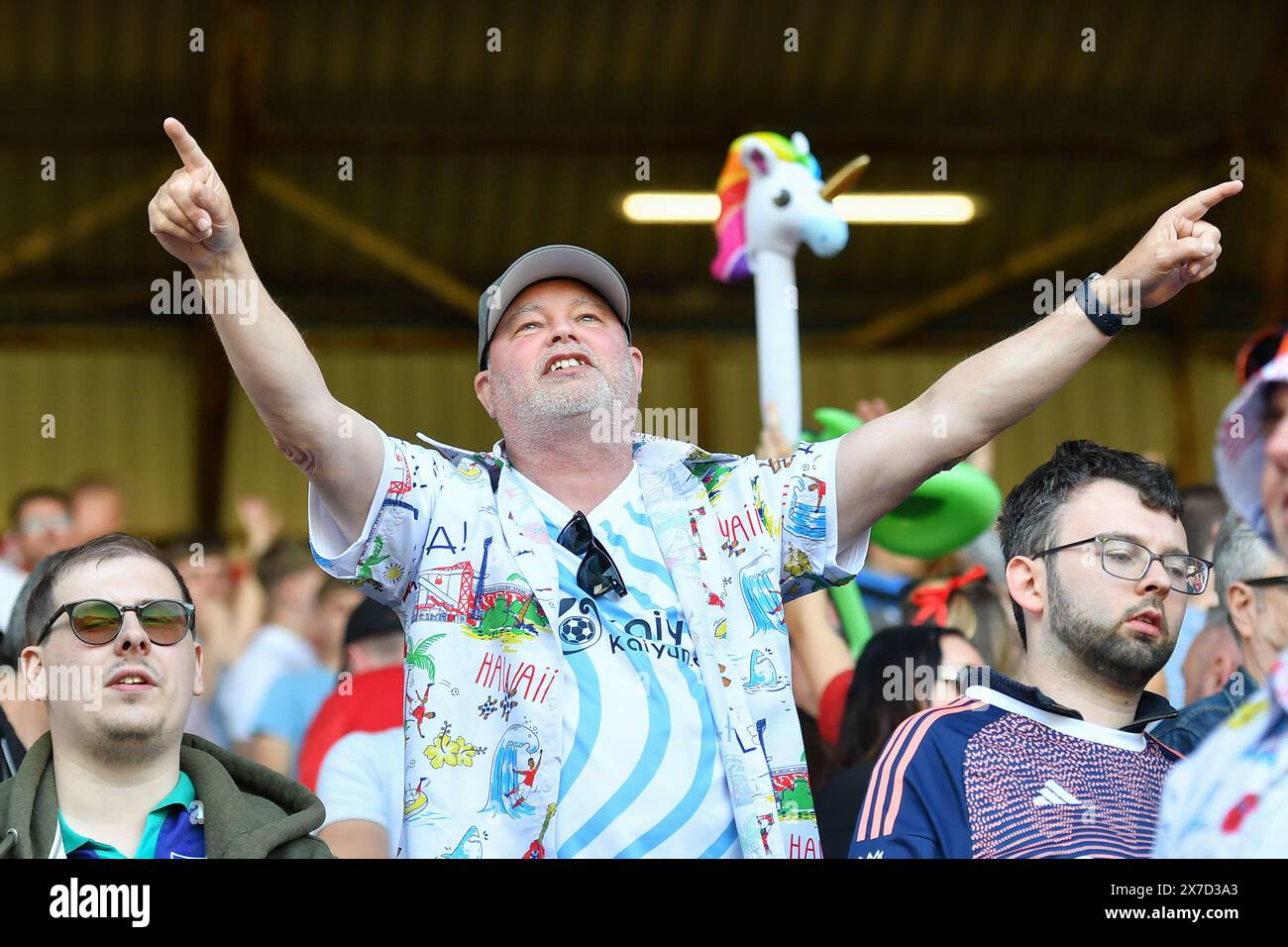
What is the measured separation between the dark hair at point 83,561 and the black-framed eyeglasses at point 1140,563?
1534 mm

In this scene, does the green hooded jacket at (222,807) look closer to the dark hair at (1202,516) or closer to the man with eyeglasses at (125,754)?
the man with eyeglasses at (125,754)

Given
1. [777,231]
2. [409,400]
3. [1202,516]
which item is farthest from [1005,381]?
[409,400]

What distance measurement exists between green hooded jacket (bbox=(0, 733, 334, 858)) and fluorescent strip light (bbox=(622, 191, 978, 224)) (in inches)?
385

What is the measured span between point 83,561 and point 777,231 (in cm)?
242

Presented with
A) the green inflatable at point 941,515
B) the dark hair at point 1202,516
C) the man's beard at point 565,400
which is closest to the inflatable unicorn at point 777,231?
the green inflatable at point 941,515

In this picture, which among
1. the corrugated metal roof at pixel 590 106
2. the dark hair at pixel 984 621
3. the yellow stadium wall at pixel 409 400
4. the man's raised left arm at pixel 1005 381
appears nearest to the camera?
the man's raised left arm at pixel 1005 381

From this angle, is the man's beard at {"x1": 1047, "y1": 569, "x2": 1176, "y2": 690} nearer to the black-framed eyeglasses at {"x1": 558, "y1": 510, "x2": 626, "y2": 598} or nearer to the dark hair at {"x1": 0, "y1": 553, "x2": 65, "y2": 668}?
the black-framed eyeglasses at {"x1": 558, "y1": 510, "x2": 626, "y2": 598}

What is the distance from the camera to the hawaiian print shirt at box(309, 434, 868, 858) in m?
2.60

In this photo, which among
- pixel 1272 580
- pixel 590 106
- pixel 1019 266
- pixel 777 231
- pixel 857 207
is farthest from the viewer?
pixel 1019 266

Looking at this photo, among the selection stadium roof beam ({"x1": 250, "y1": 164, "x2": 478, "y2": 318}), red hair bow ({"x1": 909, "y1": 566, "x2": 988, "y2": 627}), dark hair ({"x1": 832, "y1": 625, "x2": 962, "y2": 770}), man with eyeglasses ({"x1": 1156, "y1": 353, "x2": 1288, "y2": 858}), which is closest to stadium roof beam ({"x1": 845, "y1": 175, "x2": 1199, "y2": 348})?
stadium roof beam ({"x1": 250, "y1": 164, "x2": 478, "y2": 318})

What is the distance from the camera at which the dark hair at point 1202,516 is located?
14.9 ft

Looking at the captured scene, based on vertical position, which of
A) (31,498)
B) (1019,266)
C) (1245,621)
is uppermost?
(1019,266)

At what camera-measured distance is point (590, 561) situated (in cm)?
280

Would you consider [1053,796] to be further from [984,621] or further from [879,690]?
[984,621]
